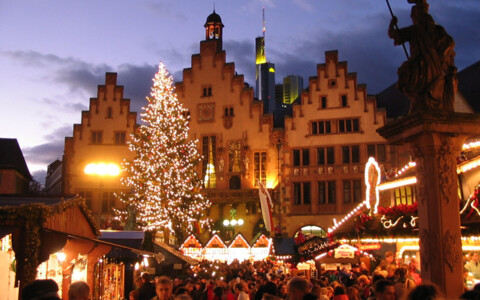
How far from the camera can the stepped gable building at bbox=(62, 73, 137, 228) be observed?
46.3 meters

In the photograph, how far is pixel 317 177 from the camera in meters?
42.1

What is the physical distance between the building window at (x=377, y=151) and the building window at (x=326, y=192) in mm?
3540

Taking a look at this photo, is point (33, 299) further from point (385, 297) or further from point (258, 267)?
point (258, 267)

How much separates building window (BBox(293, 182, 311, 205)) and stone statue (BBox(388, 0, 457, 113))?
31597 mm

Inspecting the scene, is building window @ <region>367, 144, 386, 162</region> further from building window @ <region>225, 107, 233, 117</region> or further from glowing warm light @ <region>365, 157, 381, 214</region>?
glowing warm light @ <region>365, 157, 381, 214</region>

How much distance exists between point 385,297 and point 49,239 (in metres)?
6.26

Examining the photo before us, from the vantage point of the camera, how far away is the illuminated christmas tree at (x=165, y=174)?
3969 cm

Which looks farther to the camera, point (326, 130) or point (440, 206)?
point (326, 130)

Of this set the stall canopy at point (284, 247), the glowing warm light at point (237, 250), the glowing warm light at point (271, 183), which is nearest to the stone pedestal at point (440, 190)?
the stall canopy at point (284, 247)

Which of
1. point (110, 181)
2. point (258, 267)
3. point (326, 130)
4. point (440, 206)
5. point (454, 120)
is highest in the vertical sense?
point (326, 130)

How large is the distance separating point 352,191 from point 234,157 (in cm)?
981

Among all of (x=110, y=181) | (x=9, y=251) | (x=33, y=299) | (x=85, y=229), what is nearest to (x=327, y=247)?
(x=85, y=229)

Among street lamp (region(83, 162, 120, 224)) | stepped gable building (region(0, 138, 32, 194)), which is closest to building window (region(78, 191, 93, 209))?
street lamp (region(83, 162, 120, 224))

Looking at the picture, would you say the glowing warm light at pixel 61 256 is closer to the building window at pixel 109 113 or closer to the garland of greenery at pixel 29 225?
the garland of greenery at pixel 29 225
